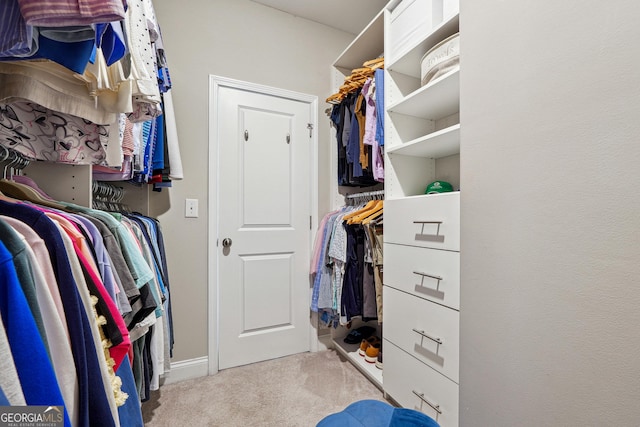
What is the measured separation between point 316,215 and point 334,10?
1.61 meters

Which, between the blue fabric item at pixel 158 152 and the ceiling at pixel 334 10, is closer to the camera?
the blue fabric item at pixel 158 152

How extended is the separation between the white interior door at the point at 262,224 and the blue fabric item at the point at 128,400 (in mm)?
1164

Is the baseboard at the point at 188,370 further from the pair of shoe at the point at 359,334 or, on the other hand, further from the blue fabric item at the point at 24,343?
the blue fabric item at the point at 24,343

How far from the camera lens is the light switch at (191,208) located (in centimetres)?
188

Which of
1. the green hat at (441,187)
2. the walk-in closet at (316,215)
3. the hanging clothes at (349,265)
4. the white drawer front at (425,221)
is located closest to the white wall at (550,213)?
the walk-in closet at (316,215)

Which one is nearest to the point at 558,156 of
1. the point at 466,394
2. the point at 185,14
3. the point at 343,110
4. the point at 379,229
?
the point at 466,394

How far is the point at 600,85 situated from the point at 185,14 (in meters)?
2.26

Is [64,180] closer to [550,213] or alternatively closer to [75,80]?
[75,80]

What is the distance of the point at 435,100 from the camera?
1.49 m

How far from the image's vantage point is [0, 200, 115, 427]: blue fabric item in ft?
1.79

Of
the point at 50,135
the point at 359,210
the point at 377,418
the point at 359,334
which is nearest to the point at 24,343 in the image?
the point at 50,135

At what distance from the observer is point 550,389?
2.53 ft

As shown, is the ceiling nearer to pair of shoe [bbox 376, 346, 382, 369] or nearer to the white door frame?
the white door frame

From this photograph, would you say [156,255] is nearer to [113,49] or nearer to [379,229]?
[113,49]
